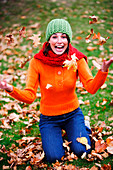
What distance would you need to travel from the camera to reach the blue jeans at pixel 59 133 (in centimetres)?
213

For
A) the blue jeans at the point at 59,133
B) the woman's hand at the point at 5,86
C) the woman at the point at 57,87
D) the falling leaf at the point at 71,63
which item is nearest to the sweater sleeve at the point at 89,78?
the woman at the point at 57,87

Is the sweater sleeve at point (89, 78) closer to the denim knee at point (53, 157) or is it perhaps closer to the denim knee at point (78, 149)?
the denim knee at point (78, 149)

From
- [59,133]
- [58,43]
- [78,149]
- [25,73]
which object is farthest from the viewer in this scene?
[25,73]

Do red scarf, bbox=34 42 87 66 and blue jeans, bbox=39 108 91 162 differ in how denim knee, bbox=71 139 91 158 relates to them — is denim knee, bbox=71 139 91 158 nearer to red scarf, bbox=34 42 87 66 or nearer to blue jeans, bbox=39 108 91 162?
blue jeans, bbox=39 108 91 162

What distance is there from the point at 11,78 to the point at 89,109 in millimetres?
1909

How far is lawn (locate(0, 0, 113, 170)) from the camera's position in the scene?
7.55 feet

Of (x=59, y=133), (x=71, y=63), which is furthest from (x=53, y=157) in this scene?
(x=71, y=63)

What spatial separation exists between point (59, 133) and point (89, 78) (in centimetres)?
79

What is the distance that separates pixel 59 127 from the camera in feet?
7.63

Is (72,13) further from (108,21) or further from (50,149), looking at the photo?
(50,149)

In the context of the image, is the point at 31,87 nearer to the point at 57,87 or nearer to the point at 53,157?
the point at 57,87

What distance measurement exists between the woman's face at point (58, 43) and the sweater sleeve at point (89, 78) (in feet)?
0.87

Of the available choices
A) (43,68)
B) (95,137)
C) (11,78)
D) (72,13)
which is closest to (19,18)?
(72,13)

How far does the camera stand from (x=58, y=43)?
202cm
